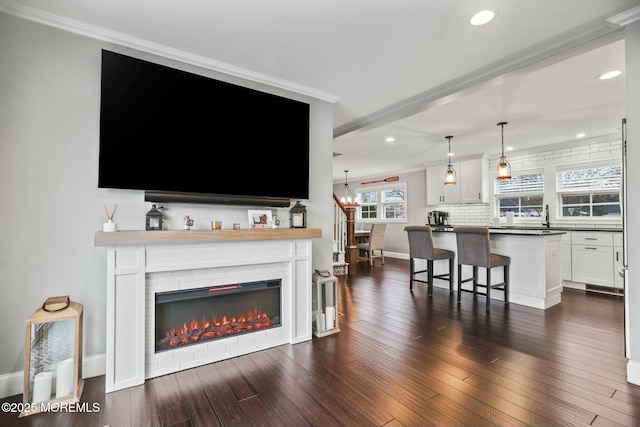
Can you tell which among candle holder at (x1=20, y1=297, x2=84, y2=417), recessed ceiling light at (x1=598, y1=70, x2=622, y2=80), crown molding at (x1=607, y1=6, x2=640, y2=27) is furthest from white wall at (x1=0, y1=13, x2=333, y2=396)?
recessed ceiling light at (x1=598, y1=70, x2=622, y2=80)

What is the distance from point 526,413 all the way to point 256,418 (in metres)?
1.51

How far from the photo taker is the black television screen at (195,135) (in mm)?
2123

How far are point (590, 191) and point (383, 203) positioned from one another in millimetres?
4883

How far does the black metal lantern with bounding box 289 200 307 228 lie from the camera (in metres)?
2.83

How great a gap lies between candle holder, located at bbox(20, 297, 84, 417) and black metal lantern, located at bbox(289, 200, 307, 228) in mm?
1672

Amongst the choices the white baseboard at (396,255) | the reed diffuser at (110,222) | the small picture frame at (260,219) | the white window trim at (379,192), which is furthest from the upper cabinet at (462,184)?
the reed diffuser at (110,222)

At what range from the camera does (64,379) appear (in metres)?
1.83

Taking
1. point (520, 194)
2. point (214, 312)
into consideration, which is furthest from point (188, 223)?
point (520, 194)

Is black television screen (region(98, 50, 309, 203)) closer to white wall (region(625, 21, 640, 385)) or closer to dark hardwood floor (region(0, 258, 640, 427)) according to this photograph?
dark hardwood floor (region(0, 258, 640, 427))

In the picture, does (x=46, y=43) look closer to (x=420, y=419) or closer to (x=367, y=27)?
(x=367, y=27)

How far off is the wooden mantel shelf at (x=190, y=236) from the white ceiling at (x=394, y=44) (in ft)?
4.68

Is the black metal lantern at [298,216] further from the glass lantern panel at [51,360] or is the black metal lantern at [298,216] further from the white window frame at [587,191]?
the white window frame at [587,191]

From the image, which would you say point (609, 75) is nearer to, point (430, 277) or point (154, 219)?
point (430, 277)

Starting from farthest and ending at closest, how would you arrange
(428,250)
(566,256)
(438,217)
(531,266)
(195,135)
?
1. (438,217)
2. (566,256)
3. (428,250)
4. (531,266)
5. (195,135)
